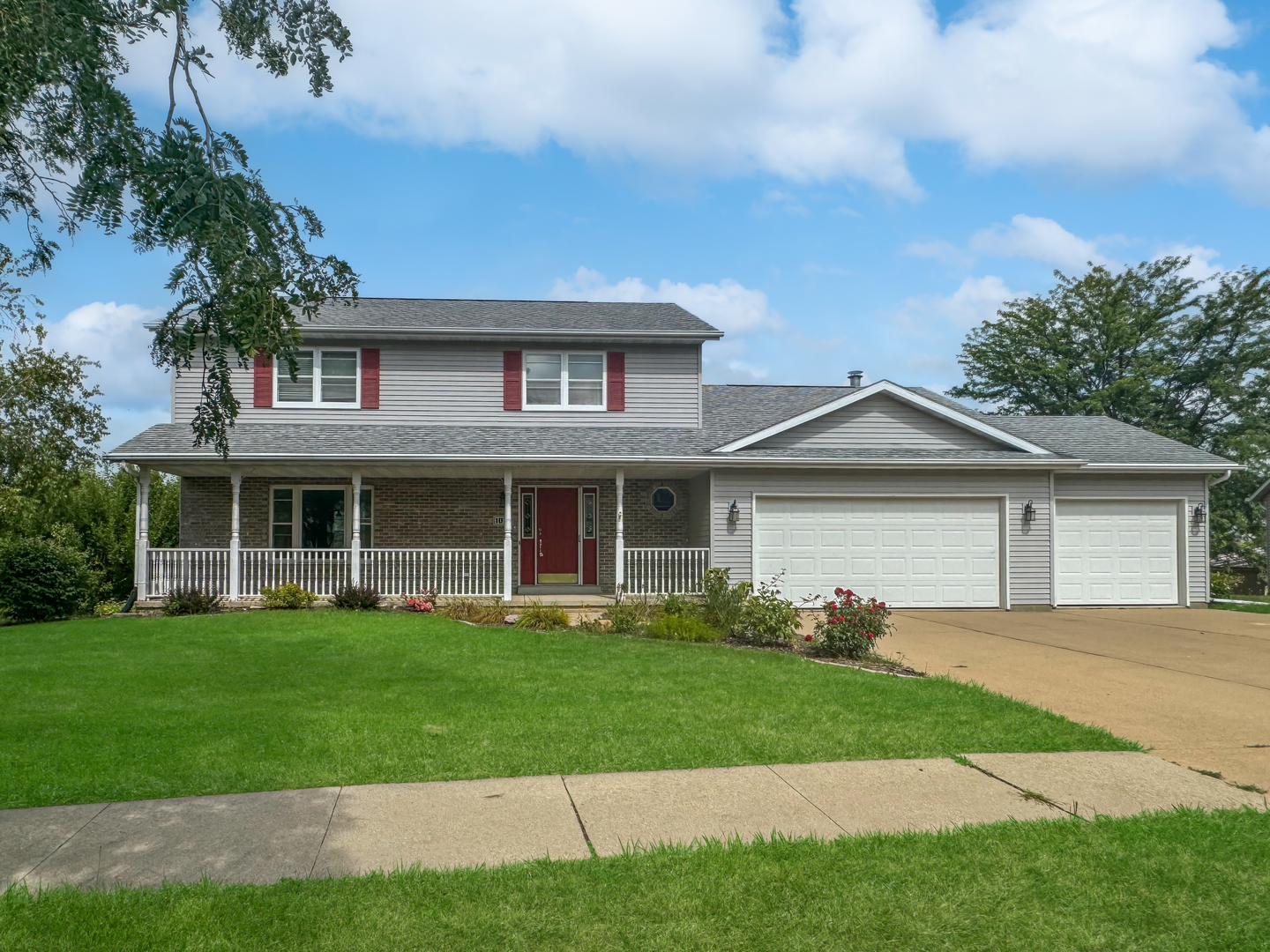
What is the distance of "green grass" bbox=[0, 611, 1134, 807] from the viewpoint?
238 inches

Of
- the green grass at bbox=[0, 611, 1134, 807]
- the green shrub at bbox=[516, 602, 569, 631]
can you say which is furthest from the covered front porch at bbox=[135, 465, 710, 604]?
the green grass at bbox=[0, 611, 1134, 807]

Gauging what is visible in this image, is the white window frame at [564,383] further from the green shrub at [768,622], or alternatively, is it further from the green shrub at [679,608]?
the green shrub at [768,622]

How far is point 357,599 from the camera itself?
1573cm

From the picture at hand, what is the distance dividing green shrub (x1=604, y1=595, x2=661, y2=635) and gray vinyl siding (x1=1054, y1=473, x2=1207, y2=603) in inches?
370

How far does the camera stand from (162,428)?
17.8 m

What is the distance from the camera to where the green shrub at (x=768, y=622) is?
1206 cm

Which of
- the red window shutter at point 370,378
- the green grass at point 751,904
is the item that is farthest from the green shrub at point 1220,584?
the green grass at point 751,904

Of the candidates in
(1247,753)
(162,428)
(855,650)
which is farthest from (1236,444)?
(162,428)

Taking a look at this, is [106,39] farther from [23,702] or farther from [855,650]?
[855,650]

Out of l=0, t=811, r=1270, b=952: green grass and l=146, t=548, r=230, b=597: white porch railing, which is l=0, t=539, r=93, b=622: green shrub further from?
l=0, t=811, r=1270, b=952: green grass

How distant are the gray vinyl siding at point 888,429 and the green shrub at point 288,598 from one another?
9.79m

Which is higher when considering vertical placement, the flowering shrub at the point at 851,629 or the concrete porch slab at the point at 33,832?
the flowering shrub at the point at 851,629

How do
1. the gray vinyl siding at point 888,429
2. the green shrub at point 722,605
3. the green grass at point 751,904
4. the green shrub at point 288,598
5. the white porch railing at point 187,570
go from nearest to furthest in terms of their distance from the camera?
1. the green grass at point 751,904
2. the green shrub at point 722,605
3. the green shrub at point 288,598
4. the white porch railing at point 187,570
5. the gray vinyl siding at point 888,429

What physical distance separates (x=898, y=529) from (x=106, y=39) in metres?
15.3
